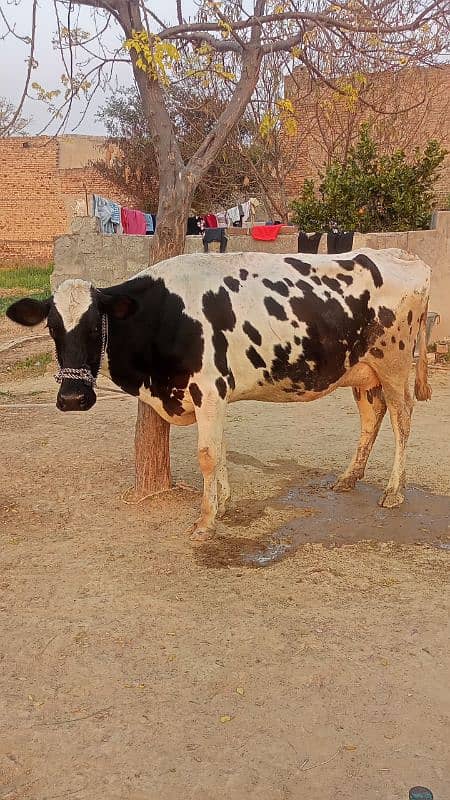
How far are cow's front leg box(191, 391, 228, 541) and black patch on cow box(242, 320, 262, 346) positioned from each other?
0.48 metres

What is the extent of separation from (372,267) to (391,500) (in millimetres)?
1721

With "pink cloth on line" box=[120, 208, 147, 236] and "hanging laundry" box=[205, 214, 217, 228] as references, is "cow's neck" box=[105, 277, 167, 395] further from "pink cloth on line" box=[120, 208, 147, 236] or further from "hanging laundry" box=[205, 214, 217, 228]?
"hanging laundry" box=[205, 214, 217, 228]

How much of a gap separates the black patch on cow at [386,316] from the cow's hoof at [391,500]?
125cm

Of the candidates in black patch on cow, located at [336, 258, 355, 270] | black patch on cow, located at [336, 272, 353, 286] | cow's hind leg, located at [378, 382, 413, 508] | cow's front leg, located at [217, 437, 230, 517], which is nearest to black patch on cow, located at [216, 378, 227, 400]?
cow's front leg, located at [217, 437, 230, 517]

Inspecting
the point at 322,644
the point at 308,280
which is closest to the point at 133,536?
the point at 322,644

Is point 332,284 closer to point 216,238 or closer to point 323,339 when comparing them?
point 323,339

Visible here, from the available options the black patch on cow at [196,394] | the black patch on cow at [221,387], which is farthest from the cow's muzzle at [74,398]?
the black patch on cow at [221,387]

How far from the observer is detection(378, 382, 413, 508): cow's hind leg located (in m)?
5.67

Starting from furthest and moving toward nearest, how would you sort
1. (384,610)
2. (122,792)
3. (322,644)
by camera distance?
(384,610) < (322,644) < (122,792)

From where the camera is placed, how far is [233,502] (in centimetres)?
577

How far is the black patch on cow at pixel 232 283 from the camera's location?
17.0 feet

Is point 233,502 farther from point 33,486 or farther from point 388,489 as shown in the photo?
point 33,486

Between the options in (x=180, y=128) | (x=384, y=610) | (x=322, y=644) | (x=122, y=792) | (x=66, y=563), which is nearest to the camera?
(x=122, y=792)

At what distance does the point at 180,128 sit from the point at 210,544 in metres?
19.0
